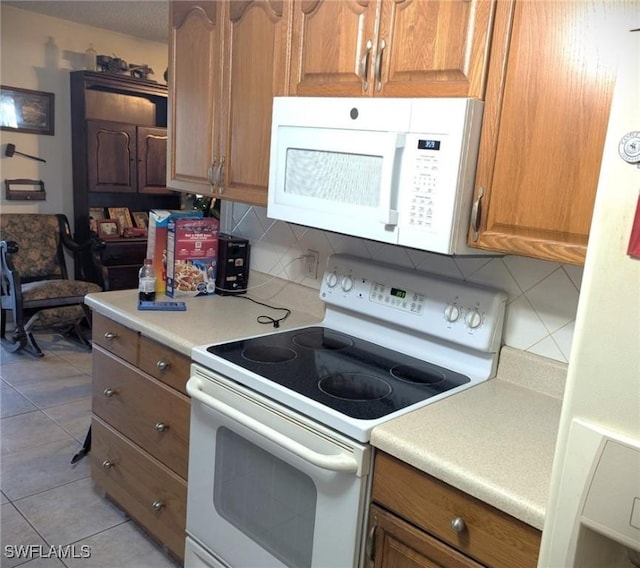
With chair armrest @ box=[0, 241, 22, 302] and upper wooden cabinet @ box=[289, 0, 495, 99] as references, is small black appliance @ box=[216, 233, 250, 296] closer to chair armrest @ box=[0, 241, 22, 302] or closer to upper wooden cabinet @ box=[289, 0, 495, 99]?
upper wooden cabinet @ box=[289, 0, 495, 99]

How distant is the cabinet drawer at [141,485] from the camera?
6.29 feet

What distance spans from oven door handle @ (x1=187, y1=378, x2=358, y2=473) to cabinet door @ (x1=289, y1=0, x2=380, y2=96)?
929 millimetres

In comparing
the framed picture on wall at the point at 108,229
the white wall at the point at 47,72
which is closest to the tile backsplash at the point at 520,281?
the framed picture on wall at the point at 108,229

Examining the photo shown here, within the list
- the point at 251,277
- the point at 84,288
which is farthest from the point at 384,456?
the point at 84,288

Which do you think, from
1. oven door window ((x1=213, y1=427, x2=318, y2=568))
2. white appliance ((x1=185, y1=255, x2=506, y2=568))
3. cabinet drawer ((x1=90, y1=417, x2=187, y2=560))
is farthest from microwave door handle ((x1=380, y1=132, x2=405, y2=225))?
cabinet drawer ((x1=90, y1=417, x2=187, y2=560))

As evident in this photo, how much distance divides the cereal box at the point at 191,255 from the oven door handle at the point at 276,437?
650mm

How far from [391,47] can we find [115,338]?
1.36m

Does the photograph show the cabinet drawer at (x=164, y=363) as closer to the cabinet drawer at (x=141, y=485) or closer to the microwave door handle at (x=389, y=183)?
the cabinet drawer at (x=141, y=485)

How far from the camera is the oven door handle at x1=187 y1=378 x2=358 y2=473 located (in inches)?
50.6

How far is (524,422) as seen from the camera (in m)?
1.38

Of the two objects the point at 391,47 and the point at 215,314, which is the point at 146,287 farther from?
the point at 391,47

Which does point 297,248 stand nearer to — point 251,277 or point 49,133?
point 251,277

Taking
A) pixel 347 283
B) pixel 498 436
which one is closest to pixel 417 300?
pixel 347 283

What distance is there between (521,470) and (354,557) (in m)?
0.45
